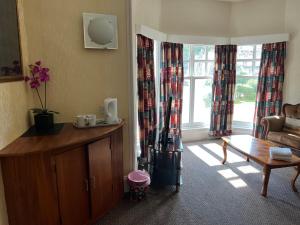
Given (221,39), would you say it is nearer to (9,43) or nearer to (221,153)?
(221,153)

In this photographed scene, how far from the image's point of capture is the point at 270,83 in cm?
399

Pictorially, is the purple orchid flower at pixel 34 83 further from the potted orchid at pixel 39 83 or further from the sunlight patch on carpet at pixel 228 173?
the sunlight patch on carpet at pixel 228 173

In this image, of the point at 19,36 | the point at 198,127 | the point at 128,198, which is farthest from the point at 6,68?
the point at 198,127

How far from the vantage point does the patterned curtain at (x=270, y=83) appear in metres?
3.88

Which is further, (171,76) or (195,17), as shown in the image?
Answer: (195,17)

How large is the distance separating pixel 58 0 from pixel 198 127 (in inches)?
132

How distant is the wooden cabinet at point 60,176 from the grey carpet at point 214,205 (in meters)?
0.35

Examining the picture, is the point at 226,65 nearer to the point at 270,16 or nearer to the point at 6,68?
the point at 270,16

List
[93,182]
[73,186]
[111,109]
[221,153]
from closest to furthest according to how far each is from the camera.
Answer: [73,186] < [93,182] < [111,109] < [221,153]

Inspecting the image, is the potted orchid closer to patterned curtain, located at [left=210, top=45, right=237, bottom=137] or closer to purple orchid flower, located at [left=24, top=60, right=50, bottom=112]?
purple orchid flower, located at [left=24, top=60, right=50, bottom=112]

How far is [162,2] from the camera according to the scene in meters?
3.63

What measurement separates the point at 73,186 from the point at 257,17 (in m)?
4.18

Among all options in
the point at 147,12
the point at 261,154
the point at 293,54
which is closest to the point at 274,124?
the point at 261,154

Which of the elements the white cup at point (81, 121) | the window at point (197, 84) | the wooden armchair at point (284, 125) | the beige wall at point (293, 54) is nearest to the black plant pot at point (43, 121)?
the white cup at point (81, 121)
